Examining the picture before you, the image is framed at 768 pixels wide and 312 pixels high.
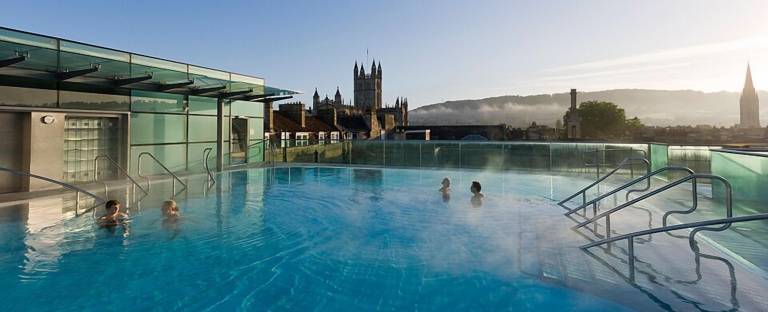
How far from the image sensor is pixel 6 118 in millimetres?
10789

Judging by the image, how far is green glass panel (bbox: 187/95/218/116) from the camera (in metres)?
15.9

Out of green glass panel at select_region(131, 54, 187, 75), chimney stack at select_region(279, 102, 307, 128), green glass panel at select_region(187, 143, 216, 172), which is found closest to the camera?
green glass panel at select_region(131, 54, 187, 75)

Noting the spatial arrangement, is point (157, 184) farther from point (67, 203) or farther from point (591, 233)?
point (591, 233)

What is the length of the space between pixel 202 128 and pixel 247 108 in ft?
9.01

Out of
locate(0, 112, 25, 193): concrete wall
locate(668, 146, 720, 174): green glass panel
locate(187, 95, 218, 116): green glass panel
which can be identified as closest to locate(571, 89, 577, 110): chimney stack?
locate(668, 146, 720, 174): green glass panel

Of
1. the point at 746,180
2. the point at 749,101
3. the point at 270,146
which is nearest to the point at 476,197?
the point at 746,180

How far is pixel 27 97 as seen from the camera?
10.9 m

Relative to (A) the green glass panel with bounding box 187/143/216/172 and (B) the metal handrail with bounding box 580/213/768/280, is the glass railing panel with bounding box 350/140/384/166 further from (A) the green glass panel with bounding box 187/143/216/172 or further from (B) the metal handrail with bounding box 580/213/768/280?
(B) the metal handrail with bounding box 580/213/768/280

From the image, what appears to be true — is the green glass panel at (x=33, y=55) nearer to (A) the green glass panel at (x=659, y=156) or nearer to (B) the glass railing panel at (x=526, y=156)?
(B) the glass railing panel at (x=526, y=156)

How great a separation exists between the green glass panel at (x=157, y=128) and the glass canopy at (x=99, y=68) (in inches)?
38.1

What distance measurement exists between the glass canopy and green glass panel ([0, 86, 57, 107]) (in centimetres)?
51

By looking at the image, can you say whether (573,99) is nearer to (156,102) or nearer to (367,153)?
(367,153)

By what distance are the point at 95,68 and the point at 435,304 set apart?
36.0 feet

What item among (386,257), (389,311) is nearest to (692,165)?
(386,257)
